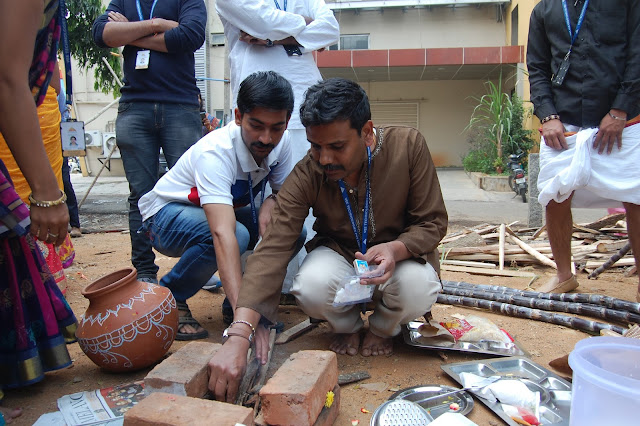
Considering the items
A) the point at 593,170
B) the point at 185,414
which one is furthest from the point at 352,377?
the point at 593,170

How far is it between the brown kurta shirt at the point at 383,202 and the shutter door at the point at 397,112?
44.4 feet

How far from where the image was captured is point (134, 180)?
3.36 metres

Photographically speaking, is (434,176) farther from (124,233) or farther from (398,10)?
(398,10)

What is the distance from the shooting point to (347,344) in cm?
260

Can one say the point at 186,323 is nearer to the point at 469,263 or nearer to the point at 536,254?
the point at 469,263

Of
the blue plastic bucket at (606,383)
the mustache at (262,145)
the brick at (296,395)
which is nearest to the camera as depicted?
the blue plastic bucket at (606,383)

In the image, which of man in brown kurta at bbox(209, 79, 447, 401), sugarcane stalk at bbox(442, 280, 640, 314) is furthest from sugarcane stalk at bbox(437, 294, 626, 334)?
man in brown kurta at bbox(209, 79, 447, 401)

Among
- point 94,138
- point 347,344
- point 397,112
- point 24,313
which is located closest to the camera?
point 24,313

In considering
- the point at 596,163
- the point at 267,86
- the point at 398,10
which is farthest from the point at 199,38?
the point at 398,10

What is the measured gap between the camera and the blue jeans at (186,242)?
105 inches

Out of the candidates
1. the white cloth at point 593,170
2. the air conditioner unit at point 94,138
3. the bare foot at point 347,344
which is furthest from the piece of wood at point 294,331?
the air conditioner unit at point 94,138

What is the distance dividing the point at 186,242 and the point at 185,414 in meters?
1.31

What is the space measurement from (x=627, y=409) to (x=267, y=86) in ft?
6.09

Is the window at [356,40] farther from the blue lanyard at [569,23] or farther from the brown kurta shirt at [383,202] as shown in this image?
the brown kurta shirt at [383,202]
